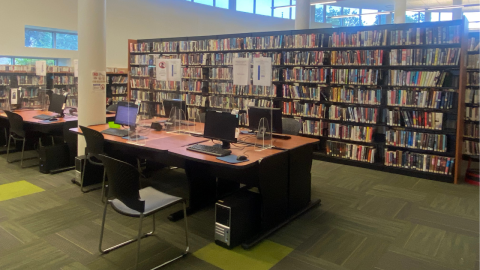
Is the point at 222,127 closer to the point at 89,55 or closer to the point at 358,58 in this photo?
the point at 89,55

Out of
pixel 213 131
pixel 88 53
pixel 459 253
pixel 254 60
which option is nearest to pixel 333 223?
pixel 459 253

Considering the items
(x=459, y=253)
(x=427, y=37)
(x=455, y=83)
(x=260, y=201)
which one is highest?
(x=427, y=37)

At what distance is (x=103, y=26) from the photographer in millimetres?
4969

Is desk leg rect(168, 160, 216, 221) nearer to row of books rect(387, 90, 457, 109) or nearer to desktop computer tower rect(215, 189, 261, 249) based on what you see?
desktop computer tower rect(215, 189, 261, 249)

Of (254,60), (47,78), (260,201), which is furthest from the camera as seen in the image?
(47,78)

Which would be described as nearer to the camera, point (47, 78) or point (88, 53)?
point (88, 53)

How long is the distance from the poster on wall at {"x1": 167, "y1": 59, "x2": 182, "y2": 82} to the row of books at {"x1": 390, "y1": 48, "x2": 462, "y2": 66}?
3.18 metres

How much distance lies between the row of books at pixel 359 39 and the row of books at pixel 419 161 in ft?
5.57

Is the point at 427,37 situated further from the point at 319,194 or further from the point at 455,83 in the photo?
the point at 319,194

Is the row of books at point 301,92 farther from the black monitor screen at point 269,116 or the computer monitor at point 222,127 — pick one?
the computer monitor at point 222,127

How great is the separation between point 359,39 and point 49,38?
8.46 meters

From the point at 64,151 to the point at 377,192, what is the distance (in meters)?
4.46

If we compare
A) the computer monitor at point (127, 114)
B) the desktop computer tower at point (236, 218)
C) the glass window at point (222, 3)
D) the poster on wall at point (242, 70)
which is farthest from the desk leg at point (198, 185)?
the glass window at point (222, 3)

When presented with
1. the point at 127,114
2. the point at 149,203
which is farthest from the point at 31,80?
the point at 149,203
